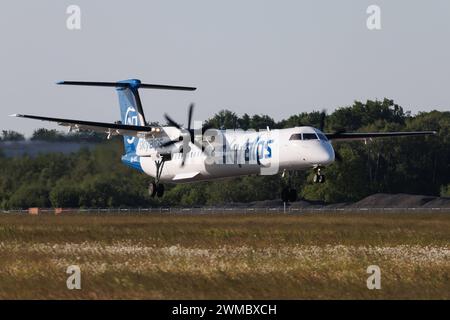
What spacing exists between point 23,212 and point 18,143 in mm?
8757

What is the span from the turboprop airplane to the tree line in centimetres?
273

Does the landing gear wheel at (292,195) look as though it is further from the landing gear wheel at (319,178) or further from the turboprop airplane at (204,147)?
the landing gear wheel at (319,178)

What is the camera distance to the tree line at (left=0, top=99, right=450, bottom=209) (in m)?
56.6

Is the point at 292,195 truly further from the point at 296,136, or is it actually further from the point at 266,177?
the point at 266,177

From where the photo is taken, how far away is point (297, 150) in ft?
137

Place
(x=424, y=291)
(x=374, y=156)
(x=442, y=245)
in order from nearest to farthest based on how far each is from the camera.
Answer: (x=424, y=291) < (x=442, y=245) < (x=374, y=156)

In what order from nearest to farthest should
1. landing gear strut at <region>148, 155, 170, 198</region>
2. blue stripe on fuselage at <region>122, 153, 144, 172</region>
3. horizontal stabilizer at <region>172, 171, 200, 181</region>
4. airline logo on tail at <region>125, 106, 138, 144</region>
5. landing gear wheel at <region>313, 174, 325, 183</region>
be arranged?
1. landing gear wheel at <region>313, 174, 325, 183</region>
2. horizontal stabilizer at <region>172, 171, 200, 181</region>
3. landing gear strut at <region>148, 155, 170, 198</region>
4. blue stripe on fuselage at <region>122, 153, 144, 172</region>
5. airline logo on tail at <region>125, 106, 138, 144</region>

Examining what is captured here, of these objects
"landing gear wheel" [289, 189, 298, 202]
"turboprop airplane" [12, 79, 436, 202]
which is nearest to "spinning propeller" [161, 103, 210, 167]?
"turboprop airplane" [12, 79, 436, 202]

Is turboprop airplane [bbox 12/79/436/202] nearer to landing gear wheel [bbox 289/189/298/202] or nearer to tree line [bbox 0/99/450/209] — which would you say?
landing gear wheel [bbox 289/189/298/202]

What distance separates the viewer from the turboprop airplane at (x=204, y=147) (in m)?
42.2

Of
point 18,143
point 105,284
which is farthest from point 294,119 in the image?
point 105,284

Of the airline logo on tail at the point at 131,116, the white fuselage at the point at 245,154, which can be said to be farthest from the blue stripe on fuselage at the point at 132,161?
the airline logo on tail at the point at 131,116

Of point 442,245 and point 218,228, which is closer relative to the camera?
point 442,245
